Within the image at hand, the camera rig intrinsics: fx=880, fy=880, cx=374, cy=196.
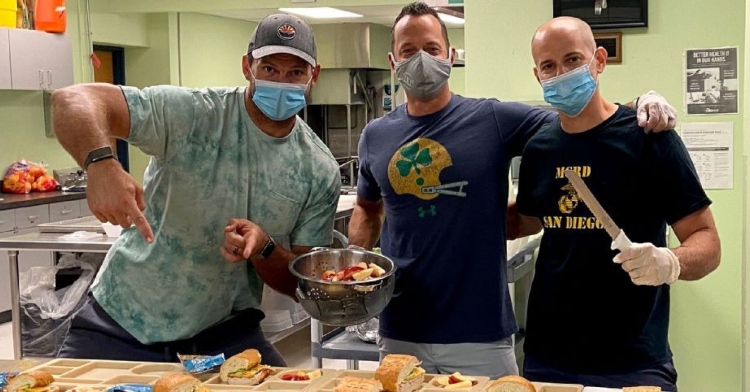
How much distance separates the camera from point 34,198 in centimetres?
657

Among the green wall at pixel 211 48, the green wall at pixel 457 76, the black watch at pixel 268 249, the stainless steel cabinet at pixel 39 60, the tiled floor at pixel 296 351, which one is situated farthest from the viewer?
the green wall at pixel 457 76

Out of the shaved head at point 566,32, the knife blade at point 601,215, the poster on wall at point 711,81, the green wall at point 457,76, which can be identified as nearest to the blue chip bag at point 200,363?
the knife blade at point 601,215

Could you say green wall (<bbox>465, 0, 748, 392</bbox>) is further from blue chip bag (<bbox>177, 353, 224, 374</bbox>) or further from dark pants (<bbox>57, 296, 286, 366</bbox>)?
blue chip bag (<bbox>177, 353, 224, 374</bbox>)

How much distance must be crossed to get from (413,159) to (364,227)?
14.1 inches

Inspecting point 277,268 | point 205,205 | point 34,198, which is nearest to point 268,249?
point 277,268

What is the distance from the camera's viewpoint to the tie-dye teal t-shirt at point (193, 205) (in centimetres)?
229

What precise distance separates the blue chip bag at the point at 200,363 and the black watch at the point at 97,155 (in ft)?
1.67

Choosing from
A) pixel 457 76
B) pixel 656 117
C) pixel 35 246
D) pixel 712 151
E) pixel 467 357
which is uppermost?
pixel 457 76

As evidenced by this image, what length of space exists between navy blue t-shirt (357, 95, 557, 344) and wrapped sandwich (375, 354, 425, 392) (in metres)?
0.45

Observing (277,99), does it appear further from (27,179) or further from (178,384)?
(27,179)

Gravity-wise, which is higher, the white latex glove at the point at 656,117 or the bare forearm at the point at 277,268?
the white latex glove at the point at 656,117

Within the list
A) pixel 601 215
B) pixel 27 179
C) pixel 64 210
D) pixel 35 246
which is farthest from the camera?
pixel 27 179

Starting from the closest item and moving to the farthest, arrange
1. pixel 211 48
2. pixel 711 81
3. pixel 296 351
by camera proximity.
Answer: pixel 711 81 → pixel 296 351 → pixel 211 48

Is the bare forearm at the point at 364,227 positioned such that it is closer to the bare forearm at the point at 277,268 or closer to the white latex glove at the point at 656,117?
the bare forearm at the point at 277,268
